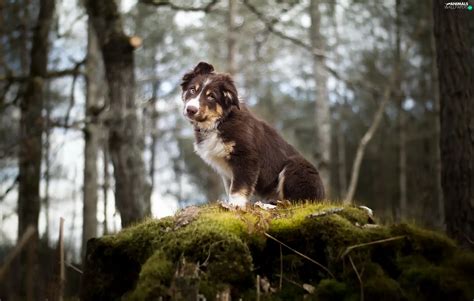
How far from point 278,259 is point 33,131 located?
8413 mm

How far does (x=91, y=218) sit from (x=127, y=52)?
748 centimetres

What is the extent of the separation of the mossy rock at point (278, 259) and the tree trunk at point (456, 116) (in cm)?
313

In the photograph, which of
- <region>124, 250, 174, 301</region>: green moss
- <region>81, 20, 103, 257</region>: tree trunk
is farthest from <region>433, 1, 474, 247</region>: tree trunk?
<region>81, 20, 103, 257</region>: tree trunk

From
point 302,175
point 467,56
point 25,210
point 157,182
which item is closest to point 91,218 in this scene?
point 25,210

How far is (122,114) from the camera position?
30.8 feet

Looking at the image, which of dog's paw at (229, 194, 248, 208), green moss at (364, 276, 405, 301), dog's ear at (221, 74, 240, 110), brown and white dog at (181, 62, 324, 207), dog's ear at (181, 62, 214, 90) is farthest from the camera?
dog's ear at (181, 62, 214, 90)

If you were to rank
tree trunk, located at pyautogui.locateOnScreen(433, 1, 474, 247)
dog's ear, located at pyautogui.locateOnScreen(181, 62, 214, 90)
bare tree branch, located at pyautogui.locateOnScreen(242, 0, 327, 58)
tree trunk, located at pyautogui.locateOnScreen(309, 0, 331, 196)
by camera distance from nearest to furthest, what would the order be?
dog's ear, located at pyautogui.locateOnScreen(181, 62, 214, 90) → tree trunk, located at pyautogui.locateOnScreen(433, 1, 474, 247) → bare tree branch, located at pyautogui.locateOnScreen(242, 0, 327, 58) → tree trunk, located at pyautogui.locateOnScreen(309, 0, 331, 196)

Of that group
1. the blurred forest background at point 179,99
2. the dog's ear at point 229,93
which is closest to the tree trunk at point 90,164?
the blurred forest background at point 179,99

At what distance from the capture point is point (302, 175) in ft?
23.3

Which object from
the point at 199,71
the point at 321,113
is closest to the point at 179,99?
the point at 321,113

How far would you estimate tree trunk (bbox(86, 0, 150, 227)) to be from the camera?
30.8 feet

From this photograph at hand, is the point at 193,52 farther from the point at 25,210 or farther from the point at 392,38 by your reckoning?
the point at 25,210

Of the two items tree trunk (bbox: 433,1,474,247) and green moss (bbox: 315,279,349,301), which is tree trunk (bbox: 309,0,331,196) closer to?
tree trunk (bbox: 433,1,474,247)

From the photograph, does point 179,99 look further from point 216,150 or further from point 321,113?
point 216,150
